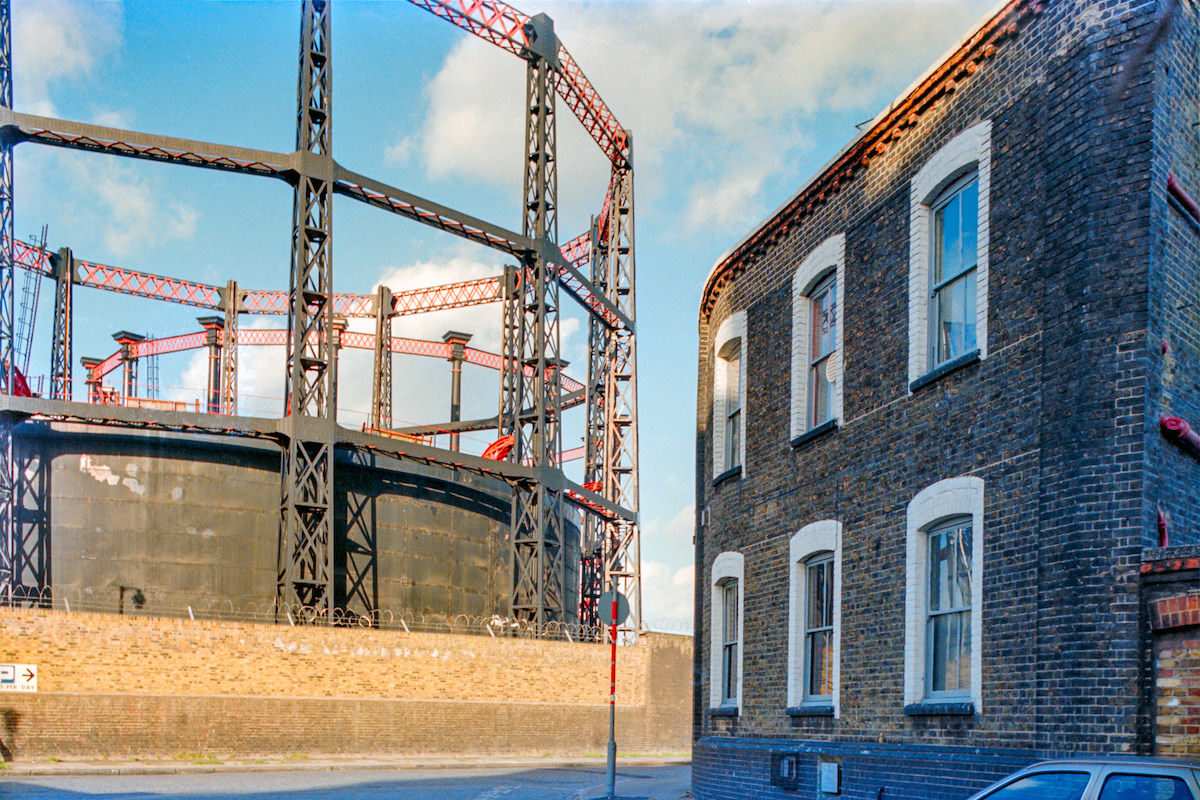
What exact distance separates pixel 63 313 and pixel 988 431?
47415mm

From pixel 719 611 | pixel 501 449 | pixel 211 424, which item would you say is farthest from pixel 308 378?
pixel 719 611

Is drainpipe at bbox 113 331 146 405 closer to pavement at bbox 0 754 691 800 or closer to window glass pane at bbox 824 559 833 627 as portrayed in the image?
pavement at bbox 0 754 691 800

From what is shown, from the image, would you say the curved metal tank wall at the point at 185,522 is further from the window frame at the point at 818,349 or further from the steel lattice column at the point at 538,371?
the window frame at the point at 818,349

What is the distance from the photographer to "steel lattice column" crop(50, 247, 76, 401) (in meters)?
48.7

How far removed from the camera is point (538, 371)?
134ft

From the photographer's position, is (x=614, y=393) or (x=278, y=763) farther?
(x=614, y=393)

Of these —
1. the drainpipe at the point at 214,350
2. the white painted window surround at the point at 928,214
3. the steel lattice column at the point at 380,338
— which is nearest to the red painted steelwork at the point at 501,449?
the steel lattice column at the point at 380,338

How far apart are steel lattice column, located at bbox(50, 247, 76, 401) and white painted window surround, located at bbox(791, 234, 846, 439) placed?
130ft

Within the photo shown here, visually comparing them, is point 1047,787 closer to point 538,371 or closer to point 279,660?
point 279,660

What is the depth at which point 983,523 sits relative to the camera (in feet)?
35.6

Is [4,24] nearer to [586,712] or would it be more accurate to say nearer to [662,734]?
[586,712]

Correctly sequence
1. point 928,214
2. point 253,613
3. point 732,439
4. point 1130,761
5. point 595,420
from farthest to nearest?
1. point 595,420
2. point 253,613
3. point 732,439
4. point 928,214
5. point 1130,761

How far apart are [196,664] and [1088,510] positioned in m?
23.2

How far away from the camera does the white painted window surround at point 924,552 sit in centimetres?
1090
